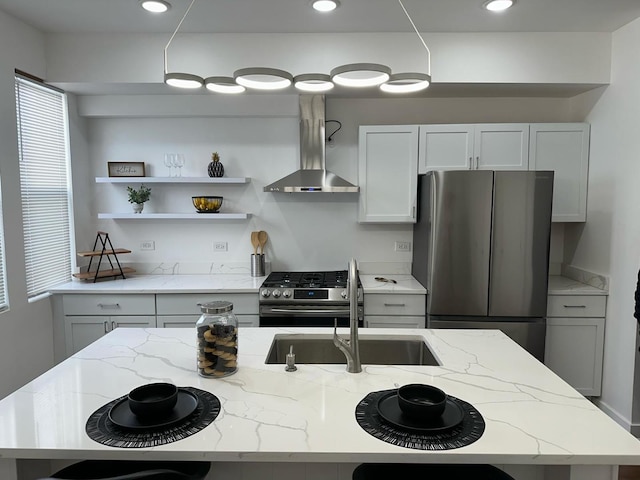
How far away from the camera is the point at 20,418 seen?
1.29 meters

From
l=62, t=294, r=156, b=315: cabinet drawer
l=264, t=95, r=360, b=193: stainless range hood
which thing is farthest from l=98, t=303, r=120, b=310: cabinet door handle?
l=264, t=95, r=360, b=193: stainless range hood

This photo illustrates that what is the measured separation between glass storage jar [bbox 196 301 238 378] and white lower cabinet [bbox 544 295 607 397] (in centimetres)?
263

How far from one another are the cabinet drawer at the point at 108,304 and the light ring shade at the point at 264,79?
6.81ft

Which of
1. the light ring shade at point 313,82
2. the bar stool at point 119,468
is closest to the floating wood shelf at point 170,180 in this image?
the light ring shade at point 313,82

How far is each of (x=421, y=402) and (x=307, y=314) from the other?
190 centimetres

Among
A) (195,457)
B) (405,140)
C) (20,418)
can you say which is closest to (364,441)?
(195,457)

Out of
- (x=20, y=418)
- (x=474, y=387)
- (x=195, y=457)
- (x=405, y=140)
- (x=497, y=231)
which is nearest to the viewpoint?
(x=195, y=457)

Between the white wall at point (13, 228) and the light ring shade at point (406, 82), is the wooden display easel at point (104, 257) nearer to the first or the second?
the white wall at point (13, 228)

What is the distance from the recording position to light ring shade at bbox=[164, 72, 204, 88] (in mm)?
1749

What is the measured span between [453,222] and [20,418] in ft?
8.76

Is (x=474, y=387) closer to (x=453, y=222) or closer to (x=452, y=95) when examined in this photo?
(x=453, y=222)

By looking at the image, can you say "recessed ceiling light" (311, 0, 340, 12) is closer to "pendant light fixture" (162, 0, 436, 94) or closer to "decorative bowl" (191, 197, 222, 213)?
"pendant light fixture" (162, 0, 436, 94)

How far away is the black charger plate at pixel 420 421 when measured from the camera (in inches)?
47.8

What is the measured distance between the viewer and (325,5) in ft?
8.57
